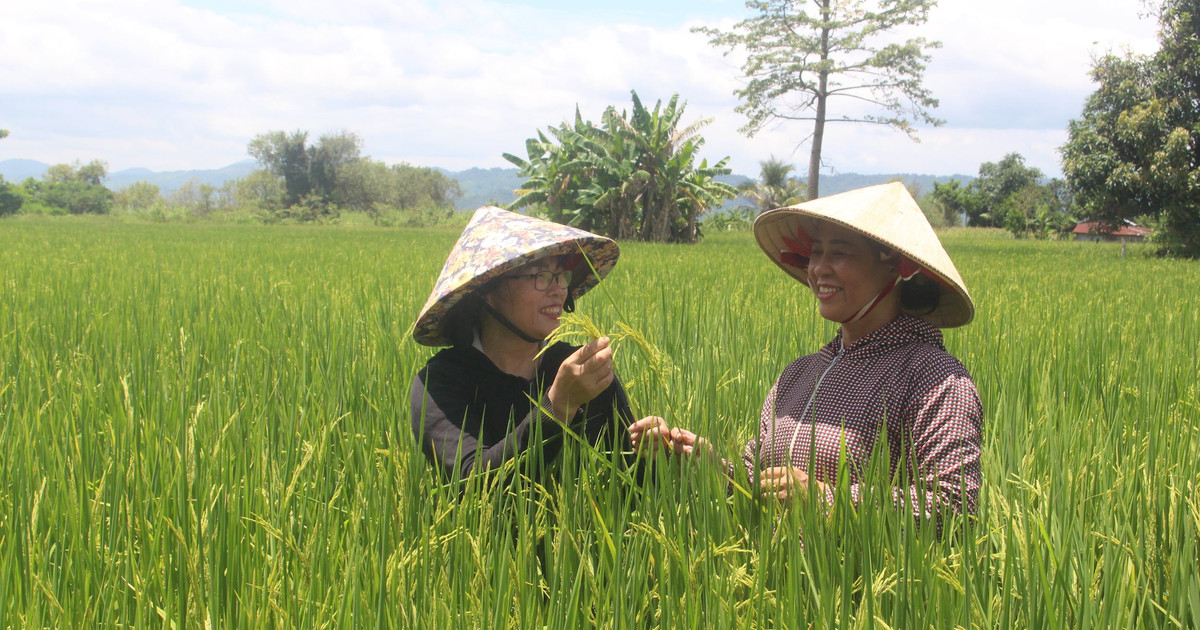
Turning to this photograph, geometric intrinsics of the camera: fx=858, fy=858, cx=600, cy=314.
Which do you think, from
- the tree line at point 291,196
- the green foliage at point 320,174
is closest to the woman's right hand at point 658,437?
the tree line at point 291,196

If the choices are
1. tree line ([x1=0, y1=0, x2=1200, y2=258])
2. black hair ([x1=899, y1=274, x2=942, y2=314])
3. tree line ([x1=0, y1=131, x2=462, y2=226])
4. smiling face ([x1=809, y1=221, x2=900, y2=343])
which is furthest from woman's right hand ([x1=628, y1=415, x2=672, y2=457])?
tree line ([x1=0, y1=131, x2=462, y2=226])

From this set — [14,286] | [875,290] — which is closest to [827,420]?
[875,290]

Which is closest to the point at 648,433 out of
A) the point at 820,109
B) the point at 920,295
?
the point at 920,295

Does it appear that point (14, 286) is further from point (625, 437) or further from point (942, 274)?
point (942, 274)

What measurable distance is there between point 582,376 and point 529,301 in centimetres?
40

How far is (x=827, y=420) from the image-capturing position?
1585mm

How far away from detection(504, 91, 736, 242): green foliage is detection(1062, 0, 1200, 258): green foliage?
7.34 meters

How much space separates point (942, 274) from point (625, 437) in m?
0.64

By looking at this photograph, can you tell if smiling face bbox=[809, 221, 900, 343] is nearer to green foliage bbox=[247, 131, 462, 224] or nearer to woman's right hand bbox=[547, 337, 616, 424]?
woman's right hand bbox=[547, 337, 616, 424]

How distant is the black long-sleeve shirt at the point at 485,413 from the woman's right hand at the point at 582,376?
6cm

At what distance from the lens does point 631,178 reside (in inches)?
737

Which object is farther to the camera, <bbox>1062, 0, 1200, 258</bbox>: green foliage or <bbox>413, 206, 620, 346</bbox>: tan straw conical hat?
<bbox>1062, 0, 1200, 258</bbox>: green foliage

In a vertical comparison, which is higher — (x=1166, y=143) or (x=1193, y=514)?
(x=1166, y=143)

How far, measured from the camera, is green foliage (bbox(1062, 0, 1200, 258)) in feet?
47.9
